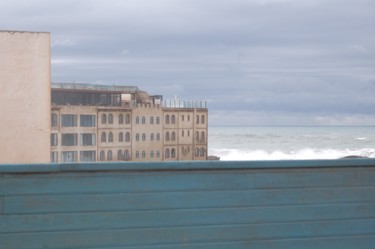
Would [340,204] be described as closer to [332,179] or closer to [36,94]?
[332,179]

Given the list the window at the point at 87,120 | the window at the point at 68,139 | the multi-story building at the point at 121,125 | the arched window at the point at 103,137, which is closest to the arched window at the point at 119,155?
the multi-story building at the point at 121,125

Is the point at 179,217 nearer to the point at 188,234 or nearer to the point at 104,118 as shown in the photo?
the point at 188,234

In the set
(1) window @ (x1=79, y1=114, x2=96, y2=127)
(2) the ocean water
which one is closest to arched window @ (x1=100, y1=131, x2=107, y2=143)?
(1) window @ (x1=79, y1=114, x2=96, y2=127)

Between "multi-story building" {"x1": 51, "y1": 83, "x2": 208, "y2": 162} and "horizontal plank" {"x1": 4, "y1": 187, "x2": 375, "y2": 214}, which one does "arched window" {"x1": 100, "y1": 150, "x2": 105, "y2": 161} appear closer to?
"multi-story building" {"x1": 51, "y1": 83, "x2": 208, "y2": 162}

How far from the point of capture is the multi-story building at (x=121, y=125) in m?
23.9

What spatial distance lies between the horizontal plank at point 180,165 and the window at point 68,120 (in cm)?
1975

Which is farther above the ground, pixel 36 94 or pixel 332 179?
pixel 36 94

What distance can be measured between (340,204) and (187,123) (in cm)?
2407

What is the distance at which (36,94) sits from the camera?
6.65 m

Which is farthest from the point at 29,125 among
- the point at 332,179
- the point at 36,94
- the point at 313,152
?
the point at 313,152

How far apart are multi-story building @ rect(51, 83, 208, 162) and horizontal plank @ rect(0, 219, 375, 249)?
59.9 feet

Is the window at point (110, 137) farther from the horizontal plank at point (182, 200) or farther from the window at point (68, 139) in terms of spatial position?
the horizontal plank at point (182, 200)

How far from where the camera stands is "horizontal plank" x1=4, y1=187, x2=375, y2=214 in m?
3.72

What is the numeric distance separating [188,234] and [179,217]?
11 centimetres
